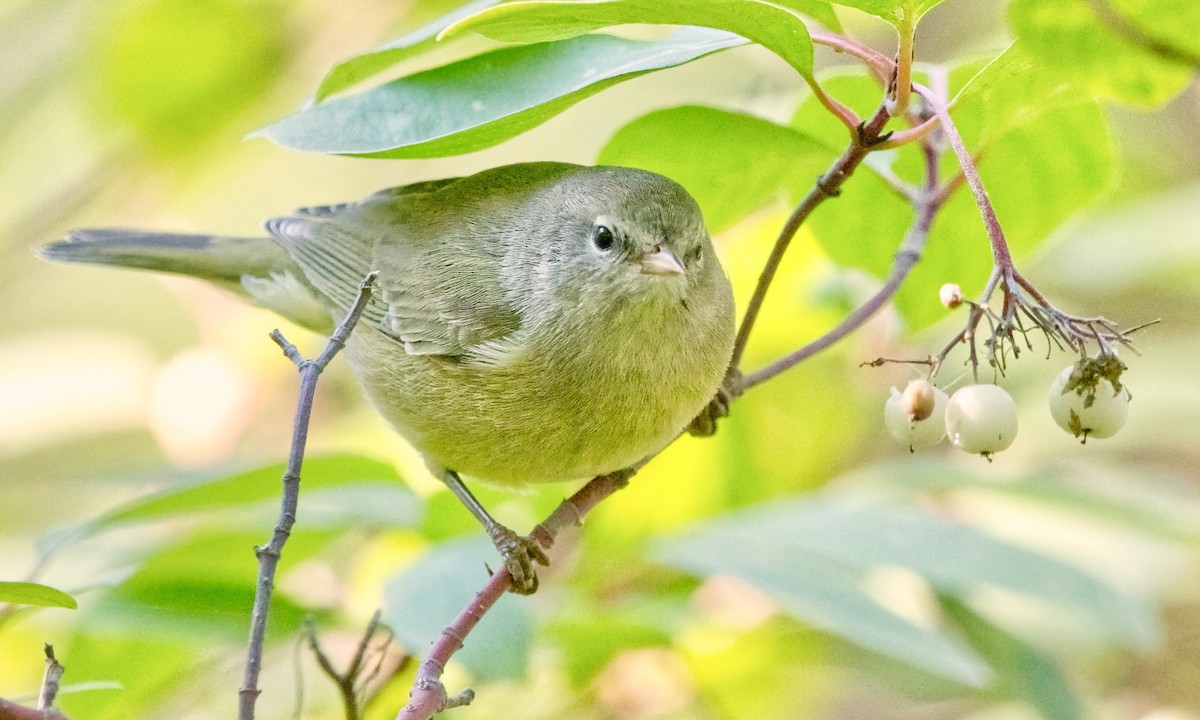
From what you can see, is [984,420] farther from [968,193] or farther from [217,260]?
[217,260]

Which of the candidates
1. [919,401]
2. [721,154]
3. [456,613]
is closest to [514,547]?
[456,613]

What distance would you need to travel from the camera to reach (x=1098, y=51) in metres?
1.87

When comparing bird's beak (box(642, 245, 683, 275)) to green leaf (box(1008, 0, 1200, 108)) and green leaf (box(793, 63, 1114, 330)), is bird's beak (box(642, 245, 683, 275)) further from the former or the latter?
green leaf (box(1008, 0, 1200, 108))

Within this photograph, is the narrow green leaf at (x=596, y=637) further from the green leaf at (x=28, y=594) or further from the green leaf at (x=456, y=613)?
the green leaf at (x=28, y=594)

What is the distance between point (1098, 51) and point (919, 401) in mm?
618

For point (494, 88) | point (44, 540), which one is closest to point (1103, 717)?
point (494, 88)

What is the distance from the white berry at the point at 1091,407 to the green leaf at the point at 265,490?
1.45 meters

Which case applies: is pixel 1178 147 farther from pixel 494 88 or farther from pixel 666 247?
pixel 494 88

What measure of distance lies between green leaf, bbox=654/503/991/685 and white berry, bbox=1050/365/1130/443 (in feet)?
2.51

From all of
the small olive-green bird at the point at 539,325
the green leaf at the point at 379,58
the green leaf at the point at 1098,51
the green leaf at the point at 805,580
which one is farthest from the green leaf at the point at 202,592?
the green leaf at the point at 1098,51

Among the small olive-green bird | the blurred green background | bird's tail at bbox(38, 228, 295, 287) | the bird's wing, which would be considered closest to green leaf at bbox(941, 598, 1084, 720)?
the blurred green background

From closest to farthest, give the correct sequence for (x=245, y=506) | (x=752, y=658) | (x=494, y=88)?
(x=494, y=88), (x=245, y=506), (x=752, y=658)

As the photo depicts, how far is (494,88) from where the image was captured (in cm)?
219

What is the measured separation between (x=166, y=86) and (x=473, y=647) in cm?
270
